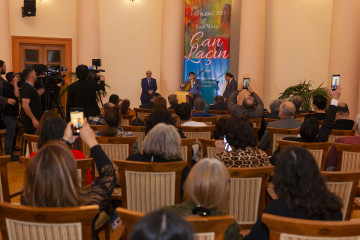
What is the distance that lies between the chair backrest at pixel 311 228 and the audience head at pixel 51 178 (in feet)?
2.93

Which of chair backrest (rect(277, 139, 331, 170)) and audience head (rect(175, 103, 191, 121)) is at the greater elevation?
audience head (rect(175, 103, 191, 121))

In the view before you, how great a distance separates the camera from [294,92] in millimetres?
11164

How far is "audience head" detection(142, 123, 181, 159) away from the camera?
299cm

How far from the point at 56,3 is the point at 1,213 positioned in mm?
11862

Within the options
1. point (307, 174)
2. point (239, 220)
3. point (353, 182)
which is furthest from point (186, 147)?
point (307, 174)

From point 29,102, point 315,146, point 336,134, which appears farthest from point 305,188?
point 29,102

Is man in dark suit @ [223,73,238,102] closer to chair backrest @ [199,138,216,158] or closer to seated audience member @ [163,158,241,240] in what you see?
chair backrest @ [199,138,216,158]

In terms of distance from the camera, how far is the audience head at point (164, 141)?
9.80 ft

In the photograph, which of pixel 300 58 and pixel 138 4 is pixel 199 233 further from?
pixel 138 4

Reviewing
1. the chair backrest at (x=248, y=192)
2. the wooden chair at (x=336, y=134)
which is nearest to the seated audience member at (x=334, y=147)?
the wooden chair at (x=336, y=134)

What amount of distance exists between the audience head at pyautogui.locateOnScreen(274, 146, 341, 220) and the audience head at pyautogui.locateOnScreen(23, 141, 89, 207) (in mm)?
1009

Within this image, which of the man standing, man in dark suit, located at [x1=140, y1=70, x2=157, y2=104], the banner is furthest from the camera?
man in dark suit, located at [x1=140, y1=70, x2=157, y2=104]

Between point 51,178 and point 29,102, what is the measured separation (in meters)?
4.43

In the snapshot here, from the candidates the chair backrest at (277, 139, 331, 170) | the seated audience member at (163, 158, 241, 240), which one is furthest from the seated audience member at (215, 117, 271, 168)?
the seated audience member at (163, 158, 241, 240)
